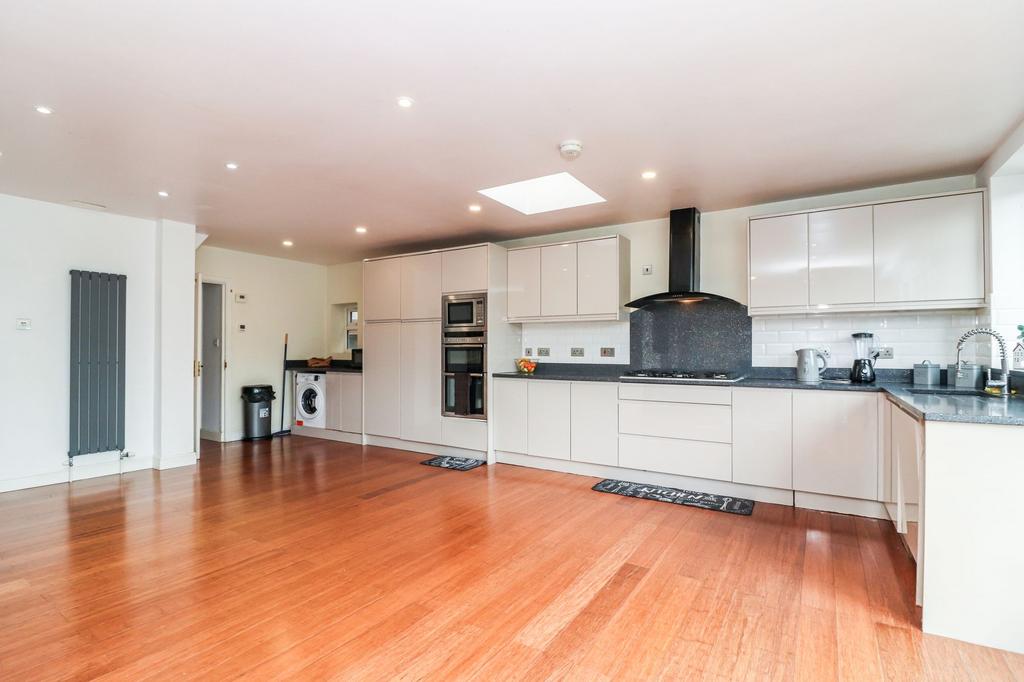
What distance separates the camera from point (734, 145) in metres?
3.11

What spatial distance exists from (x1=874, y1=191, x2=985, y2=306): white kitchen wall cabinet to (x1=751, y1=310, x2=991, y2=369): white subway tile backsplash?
0.30m

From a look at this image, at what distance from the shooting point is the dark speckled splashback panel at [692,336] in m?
4.47

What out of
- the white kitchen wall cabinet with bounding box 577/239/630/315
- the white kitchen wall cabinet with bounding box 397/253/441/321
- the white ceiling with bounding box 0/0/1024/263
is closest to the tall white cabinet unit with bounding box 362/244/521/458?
the white kitchen wall cabinet with bounding box 397/253/441/321

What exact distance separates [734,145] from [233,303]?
5.85 m

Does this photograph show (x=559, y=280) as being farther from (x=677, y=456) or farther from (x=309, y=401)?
(x=309, y=401)

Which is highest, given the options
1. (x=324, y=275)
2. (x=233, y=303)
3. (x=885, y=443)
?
(x=324, y=275)

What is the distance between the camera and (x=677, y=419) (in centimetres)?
414

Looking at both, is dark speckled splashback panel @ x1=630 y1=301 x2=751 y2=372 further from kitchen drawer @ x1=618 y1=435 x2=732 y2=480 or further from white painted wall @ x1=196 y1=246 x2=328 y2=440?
white painted wall @ x1=196 y1=246 x2=328 y2=440

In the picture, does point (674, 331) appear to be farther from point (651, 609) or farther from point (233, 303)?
point (233, 303)

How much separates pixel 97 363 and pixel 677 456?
16.9 feet

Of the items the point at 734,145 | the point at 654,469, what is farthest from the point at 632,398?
the point at 734,145

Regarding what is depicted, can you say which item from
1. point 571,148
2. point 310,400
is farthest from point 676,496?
point 310,400

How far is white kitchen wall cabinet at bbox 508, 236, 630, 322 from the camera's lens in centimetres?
473

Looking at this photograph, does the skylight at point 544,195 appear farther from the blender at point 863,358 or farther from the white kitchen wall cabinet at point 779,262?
the blender at point 863,358
